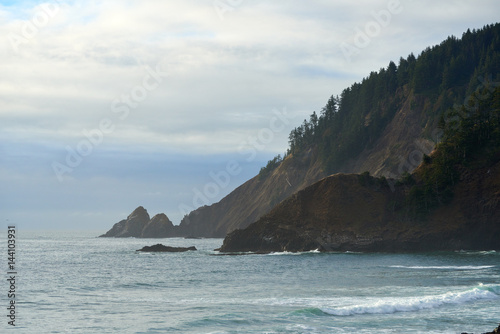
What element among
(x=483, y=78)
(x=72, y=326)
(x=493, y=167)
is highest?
(x=483, y=78)

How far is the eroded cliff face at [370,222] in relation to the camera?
82.6 metres

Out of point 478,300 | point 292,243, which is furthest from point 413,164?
point 478,300

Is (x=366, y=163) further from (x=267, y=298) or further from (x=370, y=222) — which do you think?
(x=267, y=298)

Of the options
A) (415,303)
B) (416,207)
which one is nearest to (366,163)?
(416,207)

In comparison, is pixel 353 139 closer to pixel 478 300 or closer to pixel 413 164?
pixel 413 164

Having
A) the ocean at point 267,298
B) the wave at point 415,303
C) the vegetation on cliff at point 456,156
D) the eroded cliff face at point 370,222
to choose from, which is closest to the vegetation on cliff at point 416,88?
the vegetation on cliff at point 456,156

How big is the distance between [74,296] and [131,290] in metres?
5.28

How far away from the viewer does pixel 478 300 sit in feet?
121

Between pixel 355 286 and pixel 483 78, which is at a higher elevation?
pixel 483 78

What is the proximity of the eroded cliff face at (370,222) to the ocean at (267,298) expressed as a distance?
14.2 meters

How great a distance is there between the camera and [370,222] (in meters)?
88.2

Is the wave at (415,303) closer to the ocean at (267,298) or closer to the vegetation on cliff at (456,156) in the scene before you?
the ocean at (267,298)

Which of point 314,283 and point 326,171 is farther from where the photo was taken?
point 326,171

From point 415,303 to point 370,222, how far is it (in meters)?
54.0
